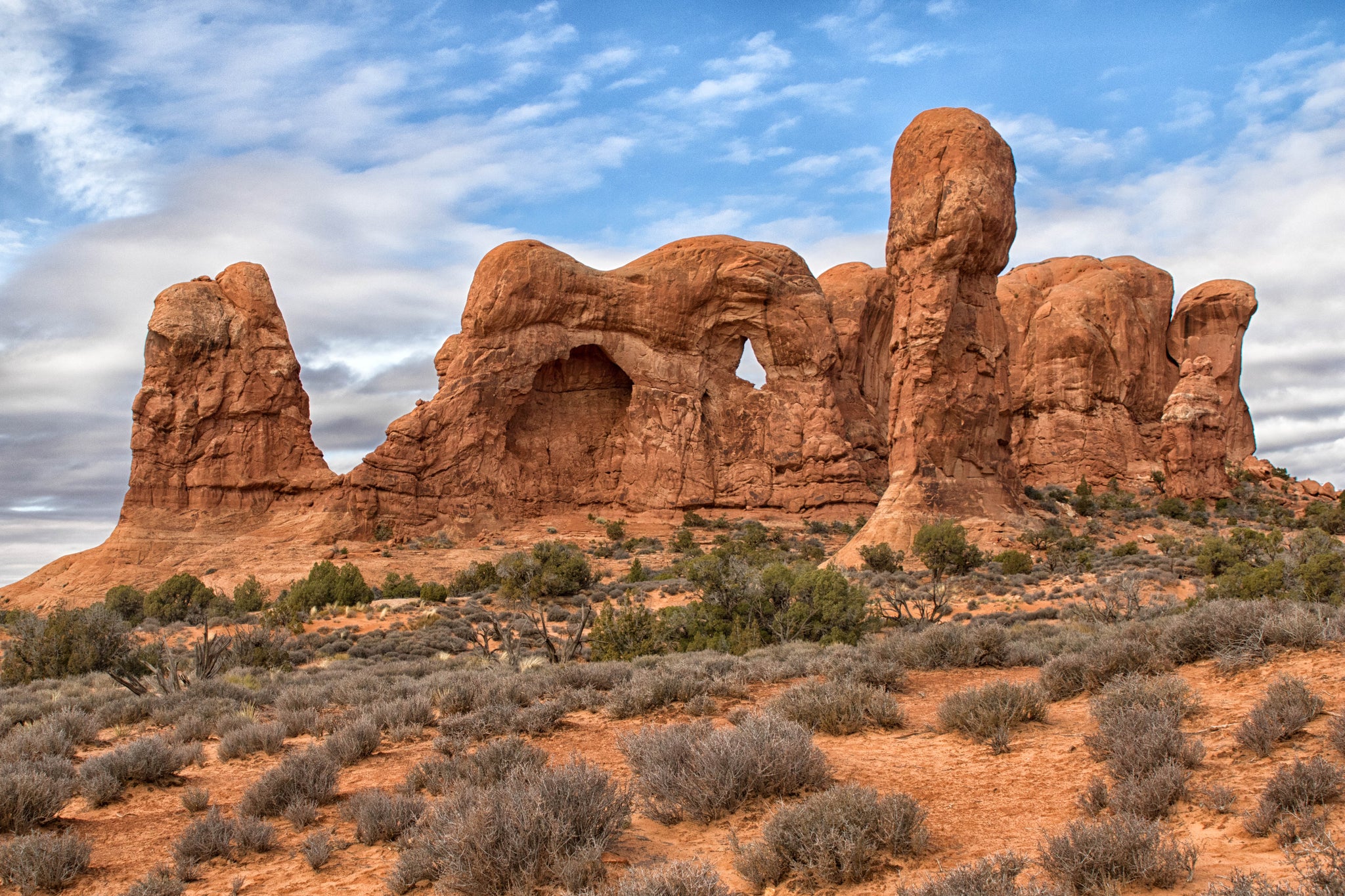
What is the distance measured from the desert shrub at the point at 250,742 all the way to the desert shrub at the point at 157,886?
3214 millimetres

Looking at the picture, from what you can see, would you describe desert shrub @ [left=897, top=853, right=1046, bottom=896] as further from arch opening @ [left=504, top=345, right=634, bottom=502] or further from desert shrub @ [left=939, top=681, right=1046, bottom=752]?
arch opening @ [left=504, top=345, right=634, bottom=502]

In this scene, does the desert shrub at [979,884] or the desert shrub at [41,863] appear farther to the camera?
the desert shrub at [41,863]

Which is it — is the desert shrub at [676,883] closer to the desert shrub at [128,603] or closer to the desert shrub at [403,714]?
the desert shrub at [403,714]

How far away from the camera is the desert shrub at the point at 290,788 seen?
601cm

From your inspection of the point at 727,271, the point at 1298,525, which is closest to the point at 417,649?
the point at 727,271

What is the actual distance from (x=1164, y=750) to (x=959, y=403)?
25832mm

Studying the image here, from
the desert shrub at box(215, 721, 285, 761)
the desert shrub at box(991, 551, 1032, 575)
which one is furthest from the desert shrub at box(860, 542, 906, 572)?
the desert shrub at box(215, 721, 285, 761)

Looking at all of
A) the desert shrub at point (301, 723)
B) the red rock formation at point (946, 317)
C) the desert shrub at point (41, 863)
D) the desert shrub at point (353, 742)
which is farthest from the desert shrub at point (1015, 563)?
the desert shrub at point (41, 863)

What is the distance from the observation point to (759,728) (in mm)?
5703

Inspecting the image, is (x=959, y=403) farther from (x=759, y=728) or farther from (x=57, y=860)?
(x=57, y=860)

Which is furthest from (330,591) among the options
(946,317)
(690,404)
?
(946,317)

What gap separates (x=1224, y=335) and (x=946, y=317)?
3097 centimetres

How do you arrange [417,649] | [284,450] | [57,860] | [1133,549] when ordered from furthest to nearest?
[284,450] → [1133,549] → [417,649] → [57,860]

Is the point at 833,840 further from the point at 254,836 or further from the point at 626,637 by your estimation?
the point at 626,637
